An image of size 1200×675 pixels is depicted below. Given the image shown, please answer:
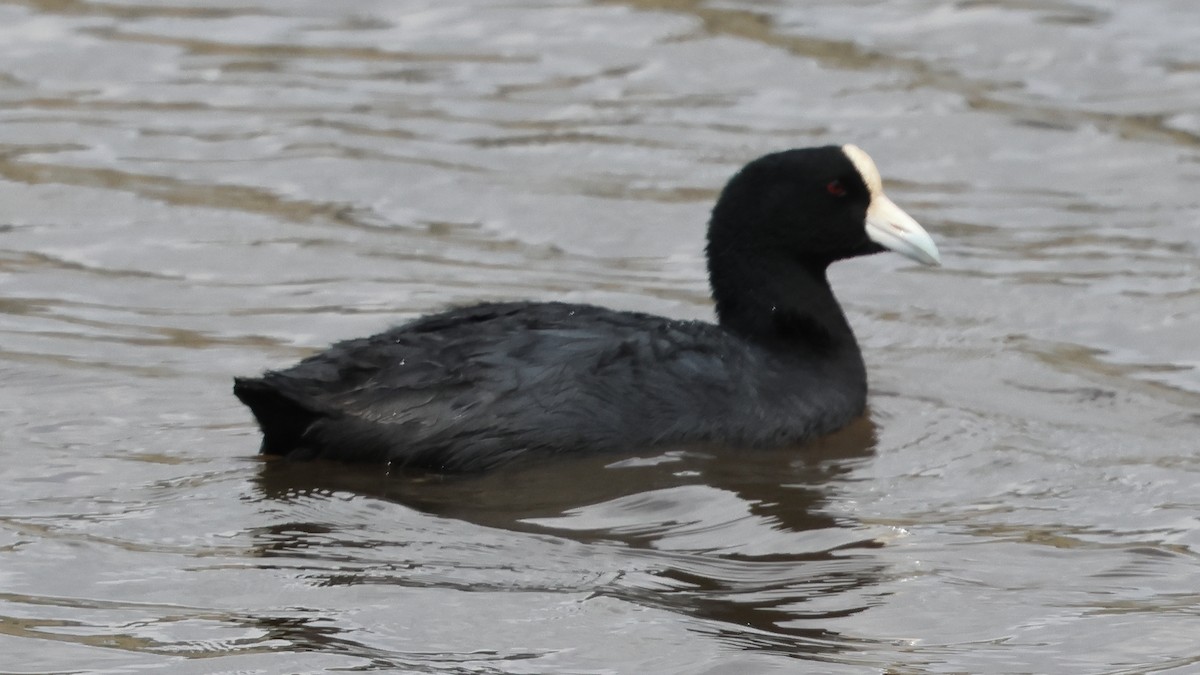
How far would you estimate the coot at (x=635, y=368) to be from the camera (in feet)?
19.9

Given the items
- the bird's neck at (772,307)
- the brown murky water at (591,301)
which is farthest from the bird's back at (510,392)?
the bird's neck at (772,307)

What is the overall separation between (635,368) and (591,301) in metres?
2.02

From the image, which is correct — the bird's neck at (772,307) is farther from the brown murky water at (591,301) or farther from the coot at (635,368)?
the brown murky water at (591,301)

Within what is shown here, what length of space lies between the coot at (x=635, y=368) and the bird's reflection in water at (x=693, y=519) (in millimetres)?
63

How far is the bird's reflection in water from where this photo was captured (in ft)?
17.1

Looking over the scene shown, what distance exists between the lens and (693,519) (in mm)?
5934

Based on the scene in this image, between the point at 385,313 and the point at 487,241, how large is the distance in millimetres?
1070

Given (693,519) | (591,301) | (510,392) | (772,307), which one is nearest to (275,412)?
(510,392)

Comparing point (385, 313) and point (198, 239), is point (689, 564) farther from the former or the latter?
point (198, 239)

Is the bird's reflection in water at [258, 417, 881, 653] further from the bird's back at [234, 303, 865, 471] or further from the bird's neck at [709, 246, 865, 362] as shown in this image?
the bird's neck at [709, 246, 865, 362]

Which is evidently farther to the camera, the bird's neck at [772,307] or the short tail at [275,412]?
the bird's neck at [772,307]

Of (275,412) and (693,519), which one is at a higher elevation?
(275,412)

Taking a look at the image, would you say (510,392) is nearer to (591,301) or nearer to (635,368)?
(635,368)

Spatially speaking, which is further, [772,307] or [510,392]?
[772,307]
